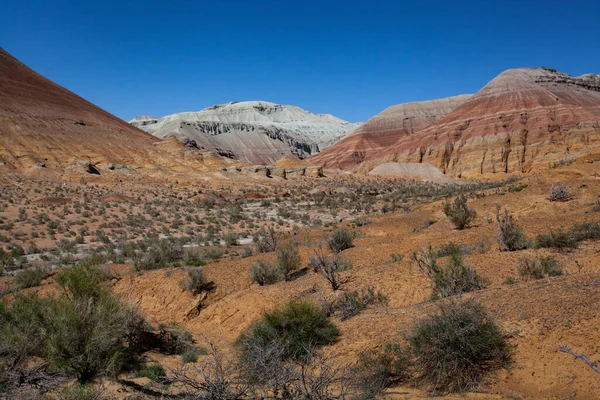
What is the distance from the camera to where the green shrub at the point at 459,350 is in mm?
5223

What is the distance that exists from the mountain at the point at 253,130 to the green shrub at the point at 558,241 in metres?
86.3

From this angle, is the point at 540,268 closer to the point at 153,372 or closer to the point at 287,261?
the point at 287,261

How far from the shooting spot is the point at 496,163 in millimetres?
62844

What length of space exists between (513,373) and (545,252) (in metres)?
4.99

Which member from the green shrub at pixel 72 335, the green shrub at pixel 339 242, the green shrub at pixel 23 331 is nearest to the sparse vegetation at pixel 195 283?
the green shrub at pixel 72 335

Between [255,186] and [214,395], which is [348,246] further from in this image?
[255,186]

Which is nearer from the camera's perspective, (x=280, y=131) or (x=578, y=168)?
(x=578, y=168)

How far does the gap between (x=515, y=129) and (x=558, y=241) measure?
6299cm

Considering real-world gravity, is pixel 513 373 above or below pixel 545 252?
below

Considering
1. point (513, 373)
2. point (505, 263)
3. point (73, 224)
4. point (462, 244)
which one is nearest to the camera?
point (513, 373)

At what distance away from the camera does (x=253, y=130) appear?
133125mm

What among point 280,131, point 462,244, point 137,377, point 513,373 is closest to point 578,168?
point 462,244

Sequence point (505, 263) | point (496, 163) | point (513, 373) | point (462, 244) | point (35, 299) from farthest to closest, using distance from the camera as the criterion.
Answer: point (496, 163)
point (462, 244)
point (505, 263)
point (35, 299)
point (513, 373)

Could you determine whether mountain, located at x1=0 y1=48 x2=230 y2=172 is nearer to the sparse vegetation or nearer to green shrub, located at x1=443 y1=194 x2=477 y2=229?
the sparse vegetation
